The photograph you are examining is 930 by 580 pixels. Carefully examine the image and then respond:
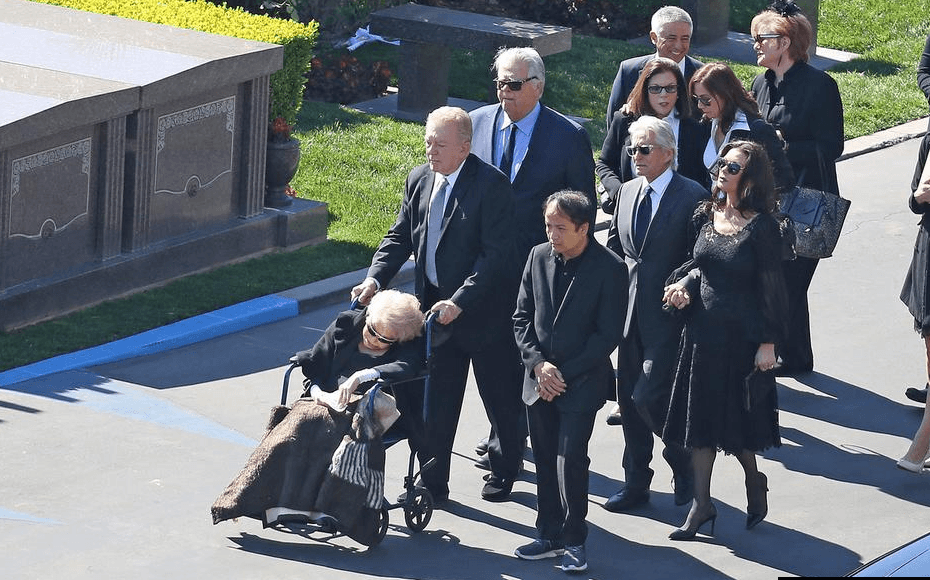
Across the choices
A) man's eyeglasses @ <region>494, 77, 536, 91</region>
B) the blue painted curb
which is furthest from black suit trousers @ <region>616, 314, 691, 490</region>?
the blue painted curb

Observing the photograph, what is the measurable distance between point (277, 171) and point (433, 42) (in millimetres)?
3885

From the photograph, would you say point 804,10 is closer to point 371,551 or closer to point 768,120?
point 768,120

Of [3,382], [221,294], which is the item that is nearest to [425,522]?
[3,382]

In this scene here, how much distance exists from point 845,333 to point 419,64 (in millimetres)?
6271

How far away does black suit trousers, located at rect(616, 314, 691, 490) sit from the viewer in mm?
8273

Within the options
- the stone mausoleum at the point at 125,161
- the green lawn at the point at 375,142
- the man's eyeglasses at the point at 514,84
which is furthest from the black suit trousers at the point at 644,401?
the stone mausoleum at the point at 125,161

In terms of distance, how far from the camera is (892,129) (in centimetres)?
1656

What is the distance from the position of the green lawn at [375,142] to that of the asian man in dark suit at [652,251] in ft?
12.3

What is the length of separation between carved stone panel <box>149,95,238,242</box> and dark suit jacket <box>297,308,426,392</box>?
3922 mm

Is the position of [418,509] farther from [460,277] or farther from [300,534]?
[460,277]

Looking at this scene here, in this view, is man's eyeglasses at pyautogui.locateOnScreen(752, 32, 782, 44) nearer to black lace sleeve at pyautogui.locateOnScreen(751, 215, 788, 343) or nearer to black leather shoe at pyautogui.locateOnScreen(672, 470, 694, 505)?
black lace sleeve at pyautogui.locateOnScreen(751, 215, 788, 343)

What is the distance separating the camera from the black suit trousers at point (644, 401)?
27.1 feet

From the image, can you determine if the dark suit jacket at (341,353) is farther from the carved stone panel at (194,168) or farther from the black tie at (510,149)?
the carved stone panel at (194,168)

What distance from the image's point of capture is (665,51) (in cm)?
1009
